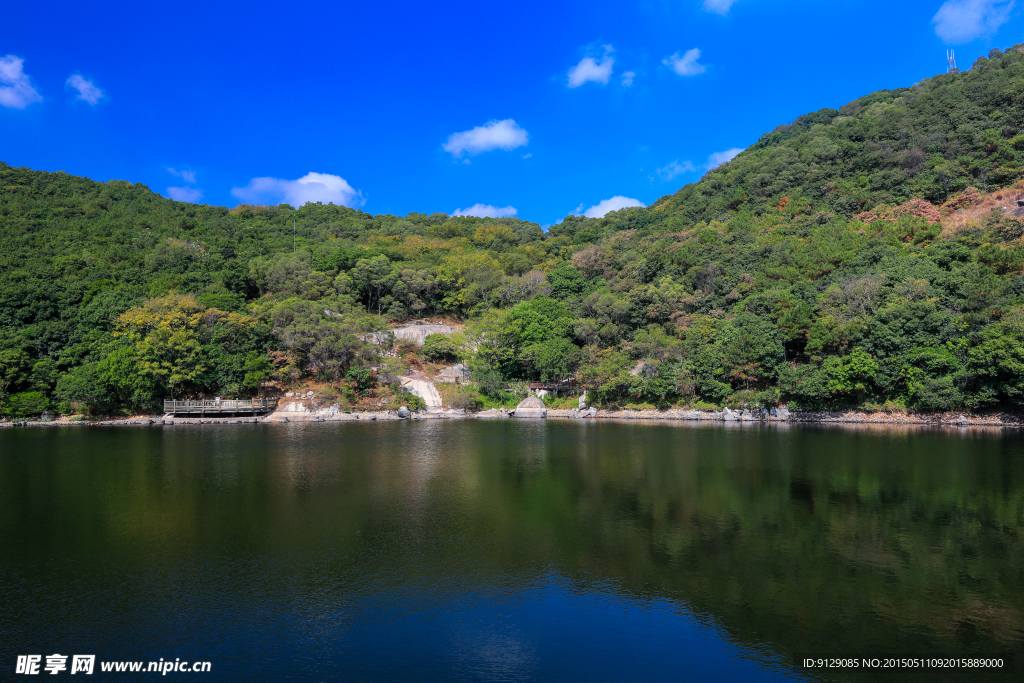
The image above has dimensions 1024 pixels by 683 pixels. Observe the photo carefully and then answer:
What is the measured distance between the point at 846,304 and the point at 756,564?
1397 inches

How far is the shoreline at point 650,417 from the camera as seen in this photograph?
35.2m

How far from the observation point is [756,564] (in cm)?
1209

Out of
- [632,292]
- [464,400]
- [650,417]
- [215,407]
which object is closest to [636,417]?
[650,417]

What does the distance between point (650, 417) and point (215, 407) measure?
3448cm

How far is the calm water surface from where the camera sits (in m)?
8.84

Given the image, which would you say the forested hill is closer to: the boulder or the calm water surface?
the boulder

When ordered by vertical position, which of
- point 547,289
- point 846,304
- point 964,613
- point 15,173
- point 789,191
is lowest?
point 964,613

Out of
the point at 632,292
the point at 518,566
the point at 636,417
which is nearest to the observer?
the point at 518,566

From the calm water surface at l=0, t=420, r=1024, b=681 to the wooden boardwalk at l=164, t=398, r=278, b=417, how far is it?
19.5 metres

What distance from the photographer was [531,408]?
48.9m

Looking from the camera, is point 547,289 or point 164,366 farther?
point 547,289

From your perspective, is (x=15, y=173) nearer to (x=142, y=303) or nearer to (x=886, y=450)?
(x=142, y=303)

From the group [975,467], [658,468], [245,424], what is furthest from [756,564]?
[245,424]

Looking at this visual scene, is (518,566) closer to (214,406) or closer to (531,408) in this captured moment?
(531,408)
